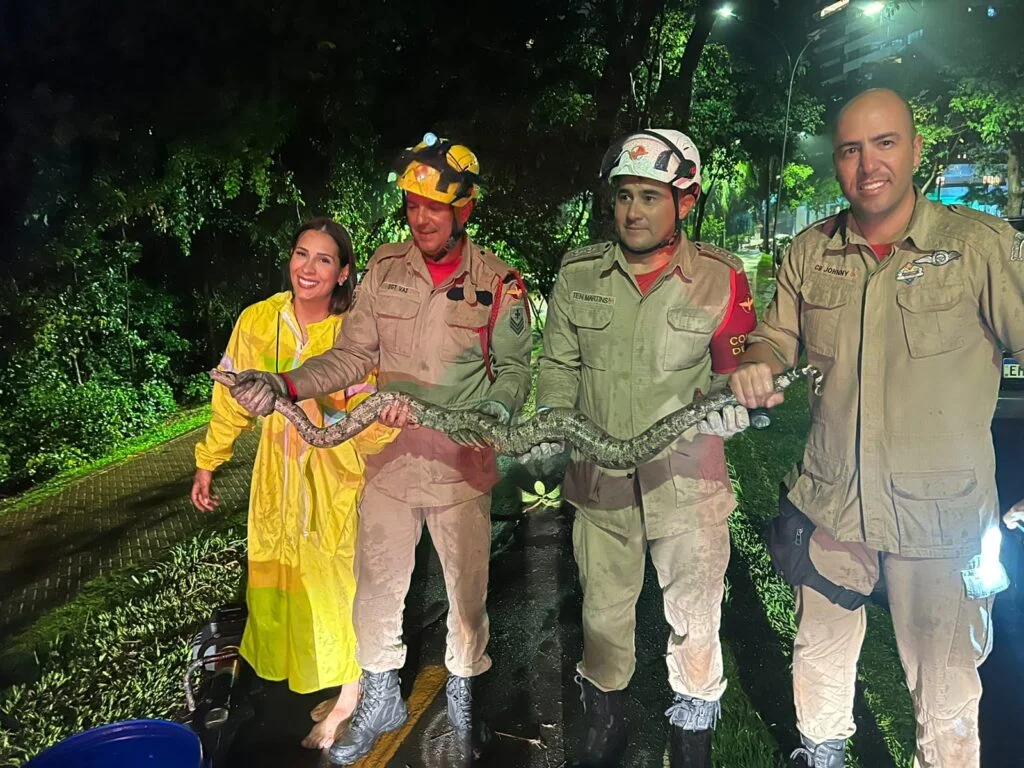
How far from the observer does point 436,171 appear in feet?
9.51

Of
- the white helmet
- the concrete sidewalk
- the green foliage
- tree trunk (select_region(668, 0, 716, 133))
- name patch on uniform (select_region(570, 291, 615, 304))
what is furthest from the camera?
tree trunk (select_region(668, 0, 716, 133))

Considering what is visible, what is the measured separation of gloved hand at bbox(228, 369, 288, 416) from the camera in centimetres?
273

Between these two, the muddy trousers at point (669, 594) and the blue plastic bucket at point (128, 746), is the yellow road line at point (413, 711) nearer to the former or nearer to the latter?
the blue plastic bucket at point (128, 746)

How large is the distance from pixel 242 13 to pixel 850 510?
398cm

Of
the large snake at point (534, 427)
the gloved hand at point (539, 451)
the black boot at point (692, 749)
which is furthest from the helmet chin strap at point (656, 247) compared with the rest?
the black boot at point (692, 749)

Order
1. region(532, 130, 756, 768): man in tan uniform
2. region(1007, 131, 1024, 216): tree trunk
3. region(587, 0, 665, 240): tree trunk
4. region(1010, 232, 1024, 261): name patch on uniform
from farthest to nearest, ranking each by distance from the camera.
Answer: region(587, 0, 665, 240): tree trunk < region(1007, 131, 1024, 216): tree trunk < region(532, 130, 756, 768): man in tan uniform < region(1010, 232, 1024, 261): name patch on uniform

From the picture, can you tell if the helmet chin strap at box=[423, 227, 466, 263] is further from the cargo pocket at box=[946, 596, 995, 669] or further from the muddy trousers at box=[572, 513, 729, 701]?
the cargo pocket at box=[946, 596, 995, 669]

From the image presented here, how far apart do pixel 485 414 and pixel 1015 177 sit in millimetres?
4124

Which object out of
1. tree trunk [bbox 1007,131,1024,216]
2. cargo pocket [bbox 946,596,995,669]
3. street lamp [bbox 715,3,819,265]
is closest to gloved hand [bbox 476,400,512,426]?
cargo pocket [bbox 946,596,995,669]

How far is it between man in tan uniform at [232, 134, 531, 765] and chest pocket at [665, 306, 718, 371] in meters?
0.64

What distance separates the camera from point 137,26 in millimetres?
3543

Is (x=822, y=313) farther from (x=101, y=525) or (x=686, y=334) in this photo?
(x=101, y=525)

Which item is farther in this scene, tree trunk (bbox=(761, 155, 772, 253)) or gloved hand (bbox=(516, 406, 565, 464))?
tree trunk (bbox=(761, 155, 772, 253))

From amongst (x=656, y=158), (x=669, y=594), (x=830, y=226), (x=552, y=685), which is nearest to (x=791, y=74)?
(x=830, y=226)
